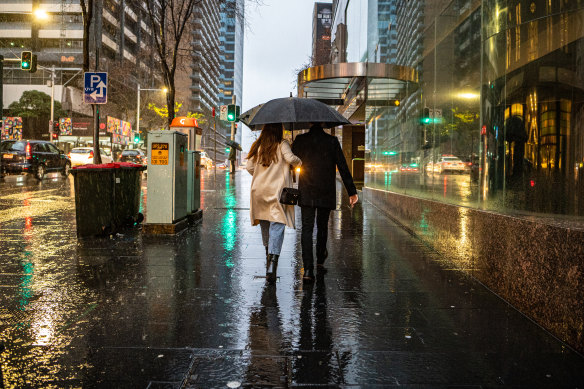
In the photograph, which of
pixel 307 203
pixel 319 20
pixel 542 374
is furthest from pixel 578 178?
pixel 319 20

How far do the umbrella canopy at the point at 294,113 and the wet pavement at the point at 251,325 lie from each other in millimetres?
1691

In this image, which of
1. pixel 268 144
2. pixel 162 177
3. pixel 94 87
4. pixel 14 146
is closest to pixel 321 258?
pixel 268 144

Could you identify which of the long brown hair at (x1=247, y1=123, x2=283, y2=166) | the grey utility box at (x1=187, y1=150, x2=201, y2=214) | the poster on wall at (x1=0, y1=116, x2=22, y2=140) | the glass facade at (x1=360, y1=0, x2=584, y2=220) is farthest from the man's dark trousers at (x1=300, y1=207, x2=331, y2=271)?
the poster on wall at (x1=0, y1=116, x2=22, y2=140)

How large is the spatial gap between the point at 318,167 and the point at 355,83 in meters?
13.5

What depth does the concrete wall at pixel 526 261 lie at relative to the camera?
11.3 ft

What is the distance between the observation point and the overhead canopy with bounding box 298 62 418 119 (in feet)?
39.9

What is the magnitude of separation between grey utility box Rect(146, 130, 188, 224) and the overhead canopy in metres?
5.11

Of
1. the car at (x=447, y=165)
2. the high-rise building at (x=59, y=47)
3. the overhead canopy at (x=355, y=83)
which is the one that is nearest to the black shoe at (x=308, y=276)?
the car at (x=447, y=165)

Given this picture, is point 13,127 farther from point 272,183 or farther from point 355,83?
point 272,183

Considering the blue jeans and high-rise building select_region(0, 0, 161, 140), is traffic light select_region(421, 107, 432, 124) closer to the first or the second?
the blue jeans

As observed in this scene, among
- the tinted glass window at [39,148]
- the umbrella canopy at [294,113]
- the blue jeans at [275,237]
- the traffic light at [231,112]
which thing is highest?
the traffic light at [231,112]

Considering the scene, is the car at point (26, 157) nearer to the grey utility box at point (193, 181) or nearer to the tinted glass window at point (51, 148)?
the tinted glass window at point (51, 148)

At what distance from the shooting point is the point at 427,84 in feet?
30.2

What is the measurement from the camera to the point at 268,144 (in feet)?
17.6
